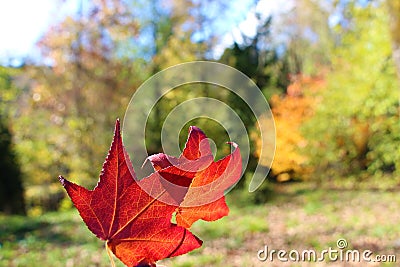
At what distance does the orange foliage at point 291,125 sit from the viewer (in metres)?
6.73

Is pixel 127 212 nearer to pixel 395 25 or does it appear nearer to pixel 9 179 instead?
pixel 395 25

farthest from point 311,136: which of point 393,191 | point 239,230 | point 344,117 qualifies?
point 239,230

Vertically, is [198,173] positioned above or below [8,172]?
below

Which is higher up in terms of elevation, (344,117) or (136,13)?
(136,13)

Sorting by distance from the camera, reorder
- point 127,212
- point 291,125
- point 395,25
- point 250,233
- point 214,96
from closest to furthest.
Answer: point 127,212
point 395,25
point 250,233
point 214,96
point 291,125

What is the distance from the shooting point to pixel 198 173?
9.2 inches

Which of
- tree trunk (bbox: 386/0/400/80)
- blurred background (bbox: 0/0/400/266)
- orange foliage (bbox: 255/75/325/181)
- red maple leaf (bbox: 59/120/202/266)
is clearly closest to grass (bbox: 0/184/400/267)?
blurred background (bbox: 0/0/400/266)

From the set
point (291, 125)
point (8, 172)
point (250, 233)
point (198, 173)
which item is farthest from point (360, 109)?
point (198, 173)

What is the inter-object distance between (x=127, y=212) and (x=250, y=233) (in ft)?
12.2

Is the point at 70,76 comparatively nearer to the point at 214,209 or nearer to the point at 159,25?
the point at 159,25

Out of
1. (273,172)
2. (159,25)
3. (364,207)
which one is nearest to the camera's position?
(364,207)

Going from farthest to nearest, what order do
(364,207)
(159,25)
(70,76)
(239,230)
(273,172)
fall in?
(159,25) → (70,76) → (273,172) → (364,207) → (239,230)

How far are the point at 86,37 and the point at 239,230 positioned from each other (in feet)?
17.6

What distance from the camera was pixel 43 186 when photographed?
7316 mm
